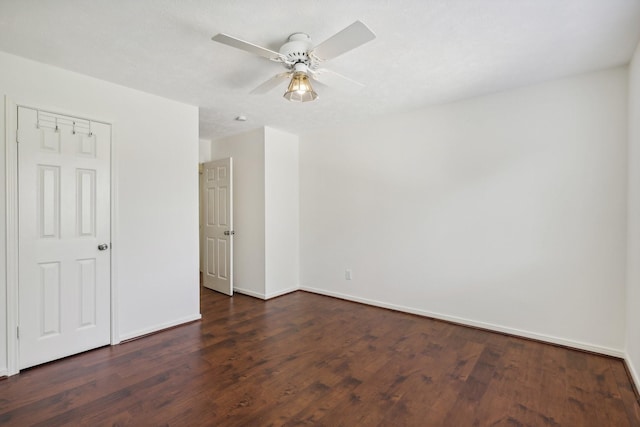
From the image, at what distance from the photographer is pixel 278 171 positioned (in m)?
4.45

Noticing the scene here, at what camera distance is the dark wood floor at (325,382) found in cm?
186

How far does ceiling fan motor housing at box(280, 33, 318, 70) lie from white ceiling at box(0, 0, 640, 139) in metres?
0.05

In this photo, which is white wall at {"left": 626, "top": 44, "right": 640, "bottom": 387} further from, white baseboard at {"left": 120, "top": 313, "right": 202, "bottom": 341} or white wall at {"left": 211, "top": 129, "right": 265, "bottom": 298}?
white baseboard at {"left": 120, "top": 313, "right": 202, "bottom": 341}

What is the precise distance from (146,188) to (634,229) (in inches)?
163

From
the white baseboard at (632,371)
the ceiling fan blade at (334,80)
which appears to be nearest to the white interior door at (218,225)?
the ceiling fan blade at (334,80)

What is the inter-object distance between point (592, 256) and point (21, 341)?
4674mm

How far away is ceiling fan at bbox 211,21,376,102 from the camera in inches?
67.6

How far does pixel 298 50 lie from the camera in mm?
2066

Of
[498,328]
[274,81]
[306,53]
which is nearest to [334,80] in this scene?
[306,53]

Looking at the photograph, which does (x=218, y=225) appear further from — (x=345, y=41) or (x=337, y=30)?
(x=345, y=41)

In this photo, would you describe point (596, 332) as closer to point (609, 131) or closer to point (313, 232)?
point (609, 131)

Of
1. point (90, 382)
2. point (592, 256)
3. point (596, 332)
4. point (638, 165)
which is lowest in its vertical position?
point (90, 382)

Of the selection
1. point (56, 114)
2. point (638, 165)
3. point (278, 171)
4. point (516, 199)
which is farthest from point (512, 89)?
point (56, 114)

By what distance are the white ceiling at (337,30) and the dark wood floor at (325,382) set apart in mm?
2404
